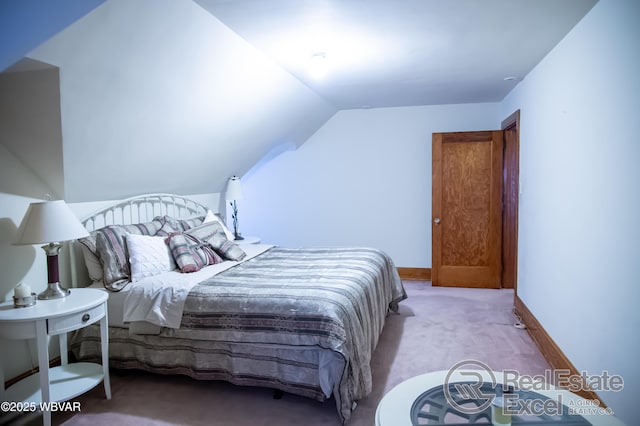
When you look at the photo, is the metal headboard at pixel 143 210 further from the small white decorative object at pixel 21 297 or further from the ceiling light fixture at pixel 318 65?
the ceiling light fixture at pixel 318 65

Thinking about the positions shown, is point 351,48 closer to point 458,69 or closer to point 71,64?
point 458,69

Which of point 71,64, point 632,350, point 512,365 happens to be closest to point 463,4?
point 632,350

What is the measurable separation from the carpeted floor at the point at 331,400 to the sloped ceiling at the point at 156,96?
144 cm

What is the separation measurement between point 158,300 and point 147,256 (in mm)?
470

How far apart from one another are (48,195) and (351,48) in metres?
2.29

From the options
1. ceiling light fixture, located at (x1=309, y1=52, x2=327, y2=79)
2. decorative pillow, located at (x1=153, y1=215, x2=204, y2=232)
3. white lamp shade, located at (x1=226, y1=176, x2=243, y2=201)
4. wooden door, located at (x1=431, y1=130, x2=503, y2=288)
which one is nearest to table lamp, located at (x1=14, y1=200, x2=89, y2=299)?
decorative pillow, located at (x1=153, y1=215, x2=204, y2=232)

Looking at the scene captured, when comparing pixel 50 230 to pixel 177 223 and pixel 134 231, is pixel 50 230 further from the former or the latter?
pixel 177 223

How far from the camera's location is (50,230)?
2.47m

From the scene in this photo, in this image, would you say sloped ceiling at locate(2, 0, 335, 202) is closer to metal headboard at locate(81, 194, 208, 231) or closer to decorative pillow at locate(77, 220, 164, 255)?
metal headboard at locate(81, 194, 208, 231)

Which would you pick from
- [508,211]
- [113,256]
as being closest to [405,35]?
[113,256]

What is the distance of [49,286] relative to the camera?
8.31 feet

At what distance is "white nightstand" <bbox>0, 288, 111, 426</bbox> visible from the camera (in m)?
2.22

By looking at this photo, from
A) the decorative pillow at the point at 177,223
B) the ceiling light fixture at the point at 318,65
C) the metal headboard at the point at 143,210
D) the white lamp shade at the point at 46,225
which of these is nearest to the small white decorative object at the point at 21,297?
the white lamp shade at the point at 46,225

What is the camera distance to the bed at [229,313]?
2441 millimetres
